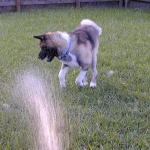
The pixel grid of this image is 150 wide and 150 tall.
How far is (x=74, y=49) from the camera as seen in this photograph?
236 inches

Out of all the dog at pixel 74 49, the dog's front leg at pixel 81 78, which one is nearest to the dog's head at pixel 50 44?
the dog at pixel 74 49

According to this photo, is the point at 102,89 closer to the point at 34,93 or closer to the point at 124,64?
the point at 34,93

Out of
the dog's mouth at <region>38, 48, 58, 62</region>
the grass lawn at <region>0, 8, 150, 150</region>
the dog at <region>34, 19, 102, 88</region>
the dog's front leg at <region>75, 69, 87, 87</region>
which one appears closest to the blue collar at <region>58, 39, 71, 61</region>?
the dog at <region>34, 19, 102, 88</region>

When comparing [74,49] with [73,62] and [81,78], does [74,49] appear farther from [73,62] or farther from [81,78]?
[81,78]

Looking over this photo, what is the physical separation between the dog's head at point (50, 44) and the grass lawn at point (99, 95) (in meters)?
0.51

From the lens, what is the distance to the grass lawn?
4.37 meters

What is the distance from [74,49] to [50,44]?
395mm

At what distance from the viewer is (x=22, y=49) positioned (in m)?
8.71

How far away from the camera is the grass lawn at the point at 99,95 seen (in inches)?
172

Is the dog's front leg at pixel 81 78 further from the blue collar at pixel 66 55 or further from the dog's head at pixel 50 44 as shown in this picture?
the dog's head at pixel 50 44

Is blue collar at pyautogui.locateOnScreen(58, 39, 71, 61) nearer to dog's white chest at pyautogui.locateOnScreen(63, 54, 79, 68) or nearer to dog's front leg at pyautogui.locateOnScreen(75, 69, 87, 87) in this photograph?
dog's white chest at pyautogui.locateOnScreen(63, 54, 79, 68)

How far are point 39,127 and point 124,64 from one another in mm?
3182

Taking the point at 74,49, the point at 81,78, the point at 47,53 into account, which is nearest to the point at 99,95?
the point at 81,78

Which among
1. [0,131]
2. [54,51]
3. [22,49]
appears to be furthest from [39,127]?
[22,49]
